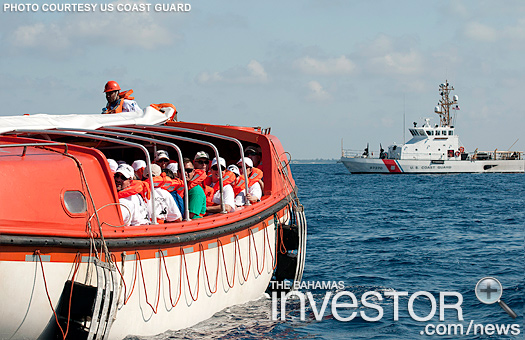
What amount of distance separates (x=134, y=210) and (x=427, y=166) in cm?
5425

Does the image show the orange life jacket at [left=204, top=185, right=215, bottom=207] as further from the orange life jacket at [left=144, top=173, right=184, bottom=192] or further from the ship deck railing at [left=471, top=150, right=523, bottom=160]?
the ship deck railing at [left=471, top=150, right=523, bottom=160]

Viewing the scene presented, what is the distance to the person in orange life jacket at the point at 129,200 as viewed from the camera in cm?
636

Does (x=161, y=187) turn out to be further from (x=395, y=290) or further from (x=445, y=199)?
(x=445, y=199)

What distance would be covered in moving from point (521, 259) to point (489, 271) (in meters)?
1.66

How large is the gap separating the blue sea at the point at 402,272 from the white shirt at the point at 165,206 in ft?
4.08

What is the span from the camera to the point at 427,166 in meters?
58.2

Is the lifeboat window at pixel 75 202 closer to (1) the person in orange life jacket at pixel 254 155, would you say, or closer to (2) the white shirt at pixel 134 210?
(2) the white shirt at pixel 134 210

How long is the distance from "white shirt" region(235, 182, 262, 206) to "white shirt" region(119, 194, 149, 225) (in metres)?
2.37

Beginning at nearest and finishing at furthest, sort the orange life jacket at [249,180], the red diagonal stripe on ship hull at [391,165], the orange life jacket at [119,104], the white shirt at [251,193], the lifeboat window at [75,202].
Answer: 1. the lifeboat window at [75,202]
2. the white shirt at [251,193]
3. the orange life jacket at [249,180]
4. the orange life jacket at [119,104]
5. the red diagonal stripe on ship hull at [391,165]

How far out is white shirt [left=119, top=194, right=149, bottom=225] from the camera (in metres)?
6.28

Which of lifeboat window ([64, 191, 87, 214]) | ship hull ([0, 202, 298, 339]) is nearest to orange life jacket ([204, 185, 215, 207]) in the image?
ship hull ([0, 202, 298, 339])

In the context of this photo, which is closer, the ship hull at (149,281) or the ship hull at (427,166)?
the ship hull at (149,281)

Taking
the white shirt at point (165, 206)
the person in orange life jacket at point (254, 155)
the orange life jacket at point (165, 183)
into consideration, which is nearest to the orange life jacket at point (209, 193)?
the orange life jacket at point (165, 183)

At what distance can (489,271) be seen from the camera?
12125 mm
